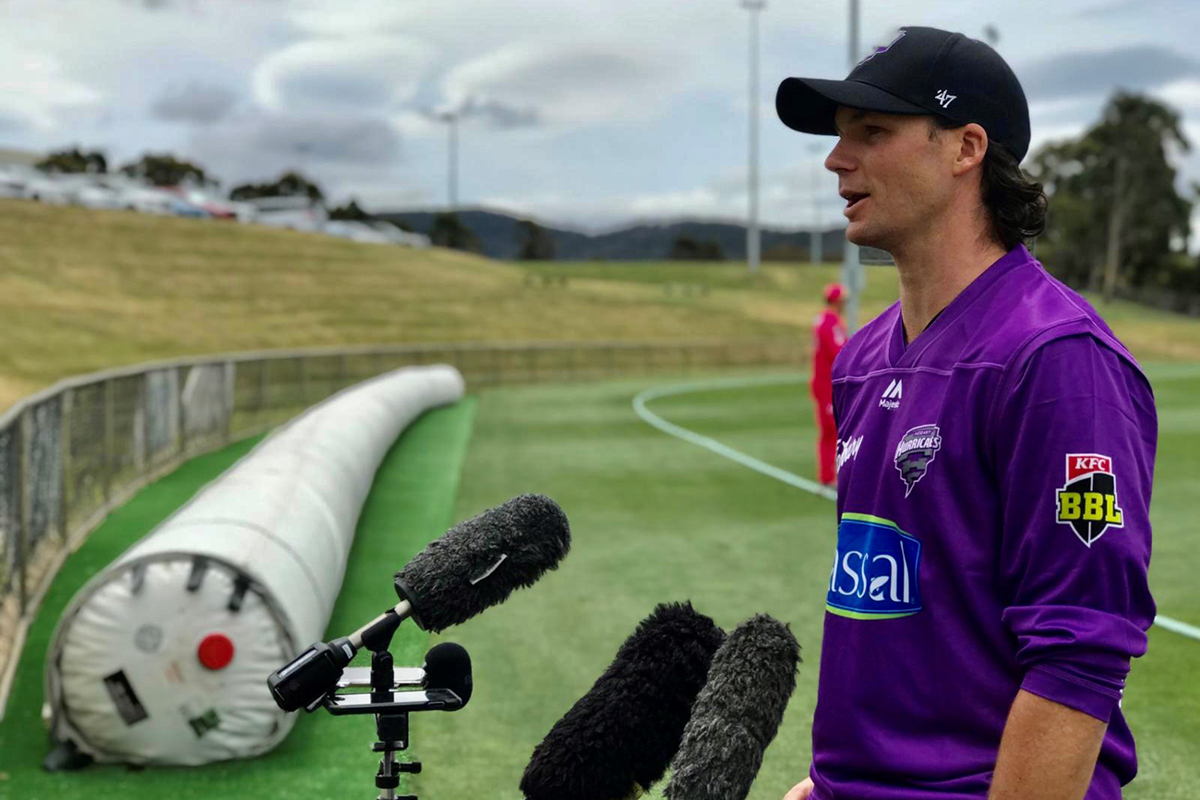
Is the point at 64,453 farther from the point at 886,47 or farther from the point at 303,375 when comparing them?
the point at 303,375

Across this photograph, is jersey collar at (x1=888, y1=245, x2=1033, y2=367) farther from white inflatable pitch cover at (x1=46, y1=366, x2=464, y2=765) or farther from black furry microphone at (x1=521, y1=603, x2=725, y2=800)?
white inflatable pitch cover at (x1=46, y1=366, x2=464, y2=765)

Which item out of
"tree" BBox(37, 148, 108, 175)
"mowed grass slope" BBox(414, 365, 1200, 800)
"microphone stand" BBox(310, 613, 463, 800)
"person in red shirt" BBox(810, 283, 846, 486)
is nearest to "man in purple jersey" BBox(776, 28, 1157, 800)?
"microphone stand" BBox(310, 613, 463, 800)

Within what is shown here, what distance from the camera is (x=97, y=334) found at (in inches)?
1730

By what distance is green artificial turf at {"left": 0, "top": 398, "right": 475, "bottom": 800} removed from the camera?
17.5 feet

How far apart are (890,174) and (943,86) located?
157 mm

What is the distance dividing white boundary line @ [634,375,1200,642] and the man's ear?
2.33 meters

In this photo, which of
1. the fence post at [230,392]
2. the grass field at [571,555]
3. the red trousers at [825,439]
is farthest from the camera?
the fence post at [230,392]

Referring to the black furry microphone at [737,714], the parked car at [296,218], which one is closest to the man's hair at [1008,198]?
the black furry microphone at [737,714]

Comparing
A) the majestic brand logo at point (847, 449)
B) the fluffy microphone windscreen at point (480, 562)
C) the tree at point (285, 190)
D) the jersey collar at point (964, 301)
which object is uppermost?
the tree at point (285, 190)

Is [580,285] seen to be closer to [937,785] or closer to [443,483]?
[443,483]

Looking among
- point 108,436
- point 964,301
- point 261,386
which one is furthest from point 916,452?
point 261,386

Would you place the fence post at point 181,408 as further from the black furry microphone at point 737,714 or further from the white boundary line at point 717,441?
the black furry microphone at point 737,714

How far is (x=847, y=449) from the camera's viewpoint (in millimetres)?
2188

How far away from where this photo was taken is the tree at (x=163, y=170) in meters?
120
